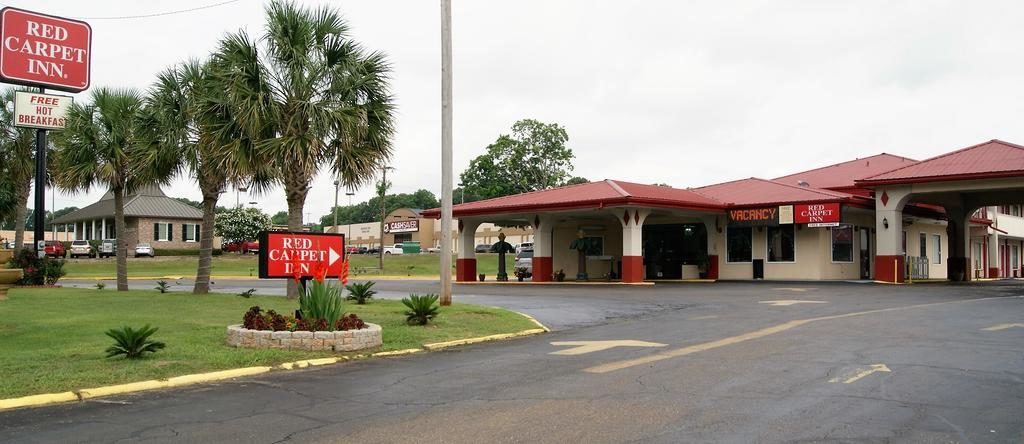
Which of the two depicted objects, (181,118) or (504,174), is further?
(504,174)

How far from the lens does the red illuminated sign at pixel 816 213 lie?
31.4 m

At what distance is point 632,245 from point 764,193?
8103 mm

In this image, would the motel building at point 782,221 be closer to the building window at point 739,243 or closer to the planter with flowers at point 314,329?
the building window at point 739,243

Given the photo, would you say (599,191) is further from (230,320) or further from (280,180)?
(230,320)

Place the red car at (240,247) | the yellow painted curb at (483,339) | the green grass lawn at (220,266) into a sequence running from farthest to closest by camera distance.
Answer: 1. the red car at (240,247)
2. the green grass lawn at (220,266)
3. the yellow painted curb at (483,339)

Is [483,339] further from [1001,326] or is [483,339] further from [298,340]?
[1001,326]

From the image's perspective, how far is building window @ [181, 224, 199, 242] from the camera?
70625 mm

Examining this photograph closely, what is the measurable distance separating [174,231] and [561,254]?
1716 inches

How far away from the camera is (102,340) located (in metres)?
12.4

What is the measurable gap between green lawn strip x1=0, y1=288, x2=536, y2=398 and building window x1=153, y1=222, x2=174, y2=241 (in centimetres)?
4831

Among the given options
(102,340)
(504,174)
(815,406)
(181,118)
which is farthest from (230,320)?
(504,174)

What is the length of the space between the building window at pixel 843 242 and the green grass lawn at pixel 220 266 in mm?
22419

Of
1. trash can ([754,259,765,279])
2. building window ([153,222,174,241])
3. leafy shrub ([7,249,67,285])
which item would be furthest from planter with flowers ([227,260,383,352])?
building window ([153,222,174,241])

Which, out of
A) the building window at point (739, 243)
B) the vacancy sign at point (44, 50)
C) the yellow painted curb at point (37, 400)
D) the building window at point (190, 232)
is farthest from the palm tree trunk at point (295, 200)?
the building window at point (190, 232)
